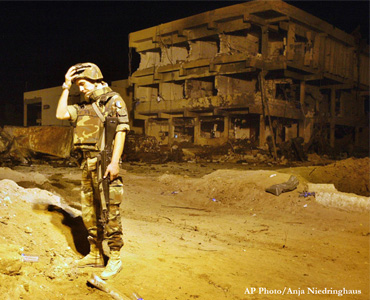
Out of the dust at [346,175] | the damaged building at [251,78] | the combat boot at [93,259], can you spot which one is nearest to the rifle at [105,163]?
the combat boot at [93,259]

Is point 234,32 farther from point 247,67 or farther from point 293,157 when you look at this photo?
point 293,157

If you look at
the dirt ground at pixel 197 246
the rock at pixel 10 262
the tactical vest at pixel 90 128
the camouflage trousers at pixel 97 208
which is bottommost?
the dirt ground at pixel 197 246

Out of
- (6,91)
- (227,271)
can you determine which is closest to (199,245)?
(227,271)

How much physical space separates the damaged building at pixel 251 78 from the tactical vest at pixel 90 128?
15667 mm

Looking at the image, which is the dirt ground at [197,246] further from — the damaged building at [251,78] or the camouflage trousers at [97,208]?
the damaged building at [251,78]

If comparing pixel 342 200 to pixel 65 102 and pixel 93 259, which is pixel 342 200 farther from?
pixel 65 102

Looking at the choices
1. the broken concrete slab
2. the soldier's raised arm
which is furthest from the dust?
the soldier's raised arm

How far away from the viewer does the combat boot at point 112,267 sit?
3.61 metres

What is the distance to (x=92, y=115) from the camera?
3732 millimetres

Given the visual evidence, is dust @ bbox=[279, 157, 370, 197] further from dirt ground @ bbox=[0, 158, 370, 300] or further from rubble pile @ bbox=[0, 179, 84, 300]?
rubble pile @ bbox=[0, 179, 84, 300]

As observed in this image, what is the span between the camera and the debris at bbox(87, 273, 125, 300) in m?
3.21

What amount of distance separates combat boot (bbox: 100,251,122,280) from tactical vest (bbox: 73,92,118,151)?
1.07m

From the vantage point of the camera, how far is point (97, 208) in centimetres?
390

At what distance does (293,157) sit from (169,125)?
940 cm
